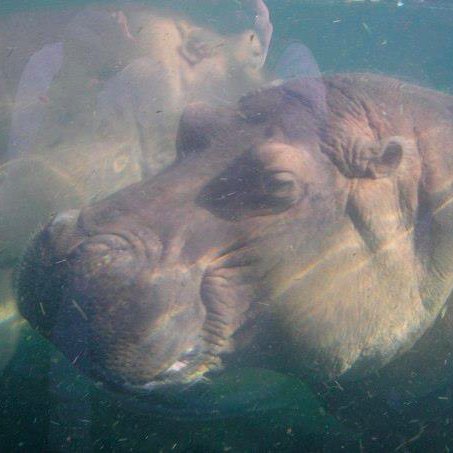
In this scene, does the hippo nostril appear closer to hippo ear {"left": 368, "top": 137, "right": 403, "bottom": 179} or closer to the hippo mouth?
the hippo mouth

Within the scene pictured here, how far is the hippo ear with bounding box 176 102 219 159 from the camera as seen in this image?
3.49 m

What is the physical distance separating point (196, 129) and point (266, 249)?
108cm

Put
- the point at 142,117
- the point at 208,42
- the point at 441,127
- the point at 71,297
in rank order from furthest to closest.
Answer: the point at 208,42 < the point at 142,117 < the point at 441,127 < the point at 71,297

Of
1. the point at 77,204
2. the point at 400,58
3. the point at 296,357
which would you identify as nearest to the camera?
the point at 296,357

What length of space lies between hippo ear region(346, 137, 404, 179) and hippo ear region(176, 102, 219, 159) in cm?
98

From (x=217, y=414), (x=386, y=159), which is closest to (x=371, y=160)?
(x=386, y=159)

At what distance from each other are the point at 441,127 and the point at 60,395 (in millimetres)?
3606

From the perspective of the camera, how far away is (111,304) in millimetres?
2619

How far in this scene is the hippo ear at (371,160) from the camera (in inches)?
129

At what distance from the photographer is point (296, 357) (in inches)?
126

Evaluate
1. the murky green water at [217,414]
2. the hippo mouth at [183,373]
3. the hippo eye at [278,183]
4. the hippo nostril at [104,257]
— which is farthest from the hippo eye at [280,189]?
the murky green water at [217,414]

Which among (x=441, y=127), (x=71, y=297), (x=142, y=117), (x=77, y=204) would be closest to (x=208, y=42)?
(x=142, y=117)

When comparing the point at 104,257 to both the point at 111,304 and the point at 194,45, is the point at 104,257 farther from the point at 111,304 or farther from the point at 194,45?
the point at 194,45

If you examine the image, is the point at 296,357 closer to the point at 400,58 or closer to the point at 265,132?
the point at 265,132
